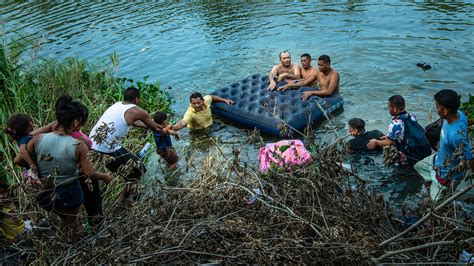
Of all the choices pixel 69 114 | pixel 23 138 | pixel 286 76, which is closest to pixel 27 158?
pixel 23 138

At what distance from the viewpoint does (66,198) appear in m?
4.94

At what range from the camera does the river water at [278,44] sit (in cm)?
921

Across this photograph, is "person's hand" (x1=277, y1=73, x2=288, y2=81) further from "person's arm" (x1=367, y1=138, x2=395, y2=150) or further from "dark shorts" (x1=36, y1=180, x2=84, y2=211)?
"dark shorts" (x1=36, y1=180, x2=84, y2=211)

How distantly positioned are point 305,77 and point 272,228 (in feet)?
19.9

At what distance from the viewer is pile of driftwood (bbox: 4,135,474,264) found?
12.6 ft

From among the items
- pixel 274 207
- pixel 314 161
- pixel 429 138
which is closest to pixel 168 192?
pixel 274 207

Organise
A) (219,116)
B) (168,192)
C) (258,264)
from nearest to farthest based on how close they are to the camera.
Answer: (258,264) → (168,192) → (219,116)

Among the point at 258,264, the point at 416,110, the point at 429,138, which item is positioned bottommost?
the point at 416,110

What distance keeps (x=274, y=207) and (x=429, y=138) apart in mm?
3075

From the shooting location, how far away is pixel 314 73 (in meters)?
9.44

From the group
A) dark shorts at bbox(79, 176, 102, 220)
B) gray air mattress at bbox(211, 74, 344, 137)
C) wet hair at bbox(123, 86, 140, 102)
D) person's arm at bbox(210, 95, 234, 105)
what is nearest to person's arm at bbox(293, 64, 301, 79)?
gray air mattress at bbox(211, 74, 344, 137)

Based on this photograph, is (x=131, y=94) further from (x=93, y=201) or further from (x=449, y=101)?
(x=449, y=101)

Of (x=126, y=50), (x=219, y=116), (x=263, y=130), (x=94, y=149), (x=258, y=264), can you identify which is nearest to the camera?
(x=258, y=264)

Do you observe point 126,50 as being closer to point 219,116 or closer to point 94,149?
point 219,116
